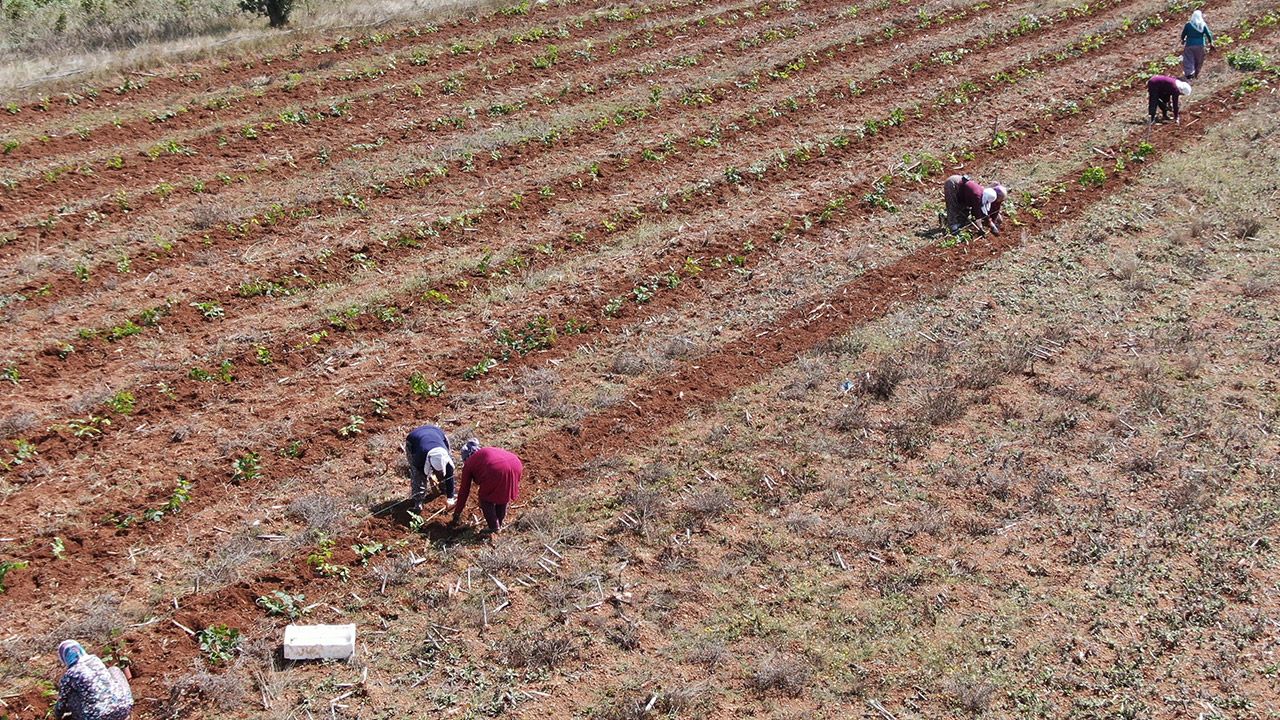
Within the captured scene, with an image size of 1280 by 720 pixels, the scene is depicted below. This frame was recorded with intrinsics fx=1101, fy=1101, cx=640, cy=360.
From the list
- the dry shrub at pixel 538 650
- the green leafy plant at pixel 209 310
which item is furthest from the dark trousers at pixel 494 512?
the green leafy plant at pixel 209 310

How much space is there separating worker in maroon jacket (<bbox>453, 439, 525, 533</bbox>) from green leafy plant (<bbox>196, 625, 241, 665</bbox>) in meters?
2.56

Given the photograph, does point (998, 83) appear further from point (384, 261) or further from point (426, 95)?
point (384, 261)

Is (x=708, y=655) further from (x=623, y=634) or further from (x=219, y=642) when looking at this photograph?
(x=219, y=642)

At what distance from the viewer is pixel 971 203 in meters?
17.7

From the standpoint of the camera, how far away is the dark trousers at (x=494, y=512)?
11.3m

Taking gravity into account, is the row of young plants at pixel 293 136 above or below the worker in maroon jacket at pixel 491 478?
above

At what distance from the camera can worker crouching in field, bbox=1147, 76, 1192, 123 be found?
21.7 m

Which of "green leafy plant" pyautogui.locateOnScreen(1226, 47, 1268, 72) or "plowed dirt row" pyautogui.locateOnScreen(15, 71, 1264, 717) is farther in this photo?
"green leafy plant" pyautogui.locateOnScreen(1226, 47, 1268, 72)

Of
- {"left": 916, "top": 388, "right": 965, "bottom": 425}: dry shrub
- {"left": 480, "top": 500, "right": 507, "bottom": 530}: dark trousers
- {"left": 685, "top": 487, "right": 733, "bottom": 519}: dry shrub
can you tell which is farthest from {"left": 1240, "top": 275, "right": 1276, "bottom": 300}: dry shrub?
{"left": 480, "top": 500, "right": 507, "bottom": 530}: dark trousers

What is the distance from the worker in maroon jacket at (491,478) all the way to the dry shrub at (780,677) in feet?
10.4

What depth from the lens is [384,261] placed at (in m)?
17.4

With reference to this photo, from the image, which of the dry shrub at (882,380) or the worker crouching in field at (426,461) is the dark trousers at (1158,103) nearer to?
the dry shrub at (882,380)

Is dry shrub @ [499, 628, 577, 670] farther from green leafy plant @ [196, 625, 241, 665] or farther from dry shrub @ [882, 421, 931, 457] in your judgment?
dry shrub @ [882, 421, 931, 457]

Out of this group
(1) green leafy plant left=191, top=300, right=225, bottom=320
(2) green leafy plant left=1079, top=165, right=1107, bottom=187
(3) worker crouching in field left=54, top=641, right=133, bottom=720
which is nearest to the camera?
(3) worker crouching in field left=54, top=641, right=133, bottom=720
